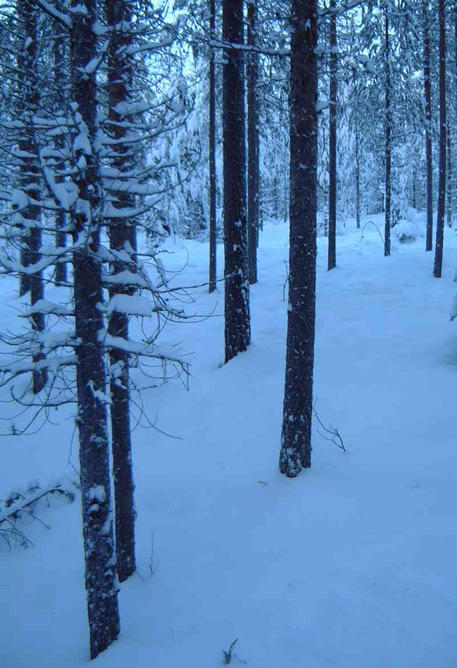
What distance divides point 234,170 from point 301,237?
3751mm

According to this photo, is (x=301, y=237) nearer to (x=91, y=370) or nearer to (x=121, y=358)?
(x=121, y=358)

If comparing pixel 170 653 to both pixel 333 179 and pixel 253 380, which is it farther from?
pixel 333 179

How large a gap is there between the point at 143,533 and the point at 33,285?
20.9ft

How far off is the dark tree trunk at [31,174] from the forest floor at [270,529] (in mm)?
1333

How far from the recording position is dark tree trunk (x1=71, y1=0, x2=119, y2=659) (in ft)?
12.7

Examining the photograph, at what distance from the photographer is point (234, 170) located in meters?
8.98

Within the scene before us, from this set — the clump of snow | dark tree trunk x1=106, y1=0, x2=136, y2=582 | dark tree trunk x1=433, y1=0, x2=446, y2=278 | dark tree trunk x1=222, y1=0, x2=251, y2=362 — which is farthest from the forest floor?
the clump of snow

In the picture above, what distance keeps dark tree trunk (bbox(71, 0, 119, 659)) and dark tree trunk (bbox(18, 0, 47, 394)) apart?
0.36 meters

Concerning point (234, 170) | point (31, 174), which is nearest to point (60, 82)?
point (31, 174)

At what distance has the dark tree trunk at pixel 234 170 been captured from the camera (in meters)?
8.77

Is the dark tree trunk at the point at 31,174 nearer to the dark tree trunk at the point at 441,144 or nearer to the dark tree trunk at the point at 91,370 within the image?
the dark tree trunk at the point at 91,370

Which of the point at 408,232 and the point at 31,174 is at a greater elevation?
the point at 408,232

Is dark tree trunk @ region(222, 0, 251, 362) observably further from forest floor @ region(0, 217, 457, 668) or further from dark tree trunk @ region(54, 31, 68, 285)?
dark tree trunk @ region(54, 31, 68, 285)

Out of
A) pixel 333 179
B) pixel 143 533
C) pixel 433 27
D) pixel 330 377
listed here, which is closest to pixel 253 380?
pixel 330 377
